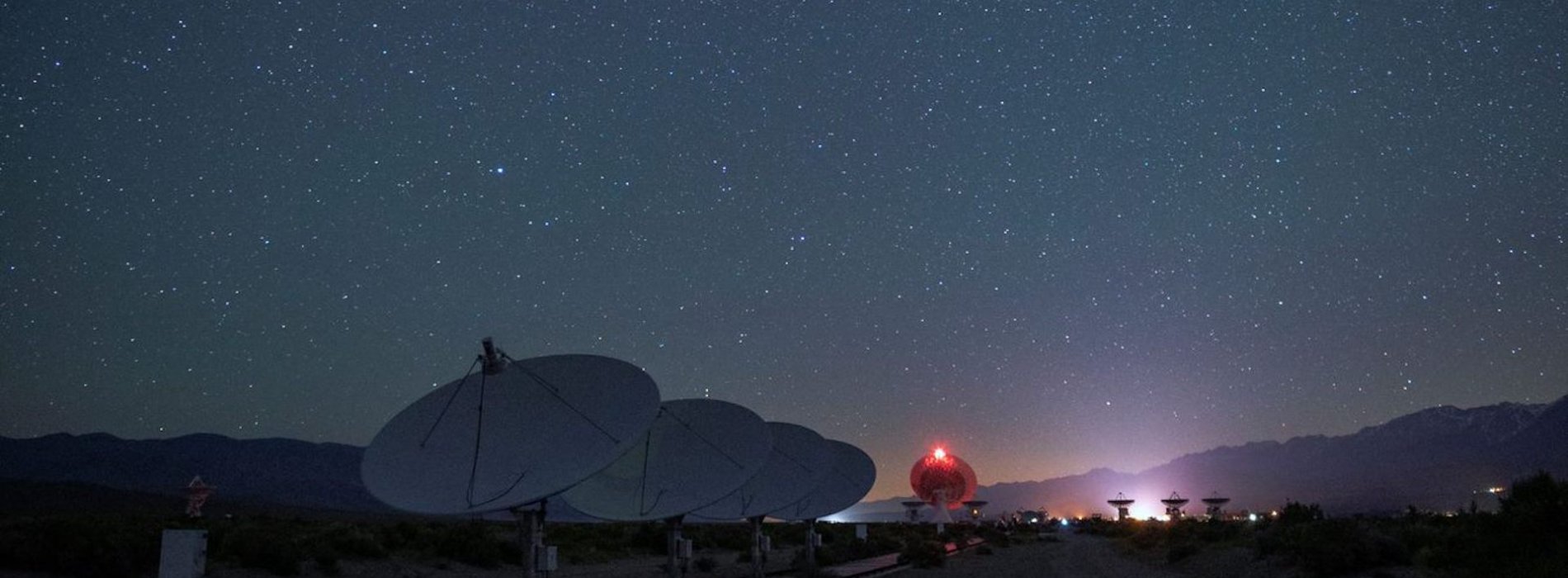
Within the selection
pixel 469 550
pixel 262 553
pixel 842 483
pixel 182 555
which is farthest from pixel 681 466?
pixel 842 483

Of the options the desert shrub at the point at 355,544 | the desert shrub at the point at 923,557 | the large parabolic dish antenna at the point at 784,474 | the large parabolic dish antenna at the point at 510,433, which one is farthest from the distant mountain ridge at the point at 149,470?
the large parabolic dish antenna at the point at 510,433

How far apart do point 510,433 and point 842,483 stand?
20086 mm

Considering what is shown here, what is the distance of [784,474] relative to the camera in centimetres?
3008

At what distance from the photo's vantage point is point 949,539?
57.2 meters

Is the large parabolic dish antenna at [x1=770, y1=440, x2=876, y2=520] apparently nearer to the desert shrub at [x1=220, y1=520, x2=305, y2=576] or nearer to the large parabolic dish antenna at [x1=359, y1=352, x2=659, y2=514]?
the desert shrub at [x1=220, y1=520, x2=305, y2=576]

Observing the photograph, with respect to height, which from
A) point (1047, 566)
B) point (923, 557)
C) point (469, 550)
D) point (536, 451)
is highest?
point (536, 451)

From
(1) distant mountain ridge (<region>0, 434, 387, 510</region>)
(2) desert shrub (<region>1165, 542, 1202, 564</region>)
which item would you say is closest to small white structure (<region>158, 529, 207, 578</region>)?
(2) desert shrub (<region>1165, 542, 1202, 564</region>)

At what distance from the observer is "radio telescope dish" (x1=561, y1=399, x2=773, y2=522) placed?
20812 millimetres

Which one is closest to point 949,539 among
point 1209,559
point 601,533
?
point 601,533

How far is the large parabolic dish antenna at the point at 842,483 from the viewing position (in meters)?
32.5

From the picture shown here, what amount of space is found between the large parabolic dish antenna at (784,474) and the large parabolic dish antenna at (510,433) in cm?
922

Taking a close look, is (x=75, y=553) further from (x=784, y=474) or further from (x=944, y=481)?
(x=944, y=481)

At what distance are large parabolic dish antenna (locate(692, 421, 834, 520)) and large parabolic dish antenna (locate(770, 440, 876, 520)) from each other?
85 centimetres

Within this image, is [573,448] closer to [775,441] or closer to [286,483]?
[775,441]
